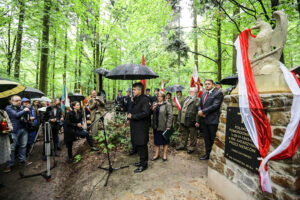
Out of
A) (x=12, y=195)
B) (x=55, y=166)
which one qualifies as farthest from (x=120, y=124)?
(x=12, y=195)

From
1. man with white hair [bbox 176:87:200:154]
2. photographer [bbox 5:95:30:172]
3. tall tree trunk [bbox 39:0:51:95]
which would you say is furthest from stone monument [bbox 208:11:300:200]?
tall tree trunk [bbox 39:0:51:95]

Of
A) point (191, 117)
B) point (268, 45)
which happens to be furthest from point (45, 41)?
point (268, 45)

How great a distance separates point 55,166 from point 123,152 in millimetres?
2123

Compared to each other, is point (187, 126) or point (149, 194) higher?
point (187, 126)

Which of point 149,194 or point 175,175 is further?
point 175,175

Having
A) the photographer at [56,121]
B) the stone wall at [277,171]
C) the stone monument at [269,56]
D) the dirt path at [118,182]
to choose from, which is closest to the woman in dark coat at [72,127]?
the dirt path at [118,182]

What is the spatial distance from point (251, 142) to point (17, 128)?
6054mm

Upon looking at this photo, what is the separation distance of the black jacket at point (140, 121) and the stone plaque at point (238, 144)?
1.82 meters

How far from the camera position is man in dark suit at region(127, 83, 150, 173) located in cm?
358

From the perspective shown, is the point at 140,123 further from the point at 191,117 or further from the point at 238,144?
the point at 238,144

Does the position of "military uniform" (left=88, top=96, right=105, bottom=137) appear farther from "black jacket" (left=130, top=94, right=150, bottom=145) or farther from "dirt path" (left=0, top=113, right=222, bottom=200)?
"black jacket" (left=130, top=94, right=150, bottom=145)

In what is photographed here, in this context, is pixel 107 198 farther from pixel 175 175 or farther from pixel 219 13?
pixel 219 13

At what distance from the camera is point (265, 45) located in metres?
2.38

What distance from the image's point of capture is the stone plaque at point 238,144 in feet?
7.00
